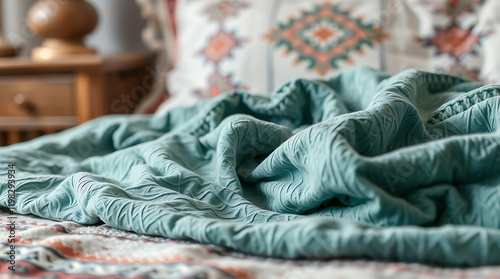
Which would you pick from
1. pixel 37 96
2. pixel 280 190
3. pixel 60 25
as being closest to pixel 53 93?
pixel 37 96

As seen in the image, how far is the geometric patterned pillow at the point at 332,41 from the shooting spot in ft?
3.72

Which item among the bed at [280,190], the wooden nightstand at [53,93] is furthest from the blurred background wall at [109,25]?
the bed at [280,190]

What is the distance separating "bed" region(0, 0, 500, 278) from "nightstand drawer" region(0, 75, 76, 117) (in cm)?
49

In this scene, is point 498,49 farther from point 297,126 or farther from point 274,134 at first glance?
point 274,134

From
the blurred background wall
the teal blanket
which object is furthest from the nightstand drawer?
the teal blanket

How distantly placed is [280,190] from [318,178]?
0.34ft

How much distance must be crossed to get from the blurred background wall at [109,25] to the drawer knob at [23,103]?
50 cm

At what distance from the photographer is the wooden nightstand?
4.52ft

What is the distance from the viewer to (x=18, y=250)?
0.47m

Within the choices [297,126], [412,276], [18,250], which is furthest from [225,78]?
[412,276]

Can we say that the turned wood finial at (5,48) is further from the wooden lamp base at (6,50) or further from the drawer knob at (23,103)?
the drawer knob at (23,103)

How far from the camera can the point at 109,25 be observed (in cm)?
187

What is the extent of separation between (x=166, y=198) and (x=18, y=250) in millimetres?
148

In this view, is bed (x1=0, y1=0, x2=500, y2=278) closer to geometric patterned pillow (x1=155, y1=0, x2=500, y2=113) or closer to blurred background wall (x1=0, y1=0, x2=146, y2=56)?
geometric patterned pillow (x1=155, y1=0, x2=500, y2=113)
